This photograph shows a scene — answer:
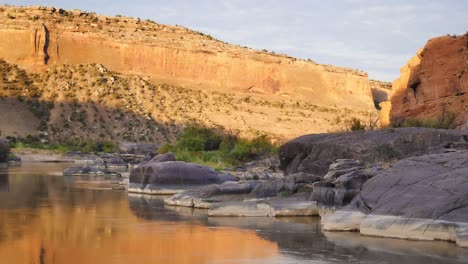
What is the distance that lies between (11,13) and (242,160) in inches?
2594

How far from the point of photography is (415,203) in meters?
15.4

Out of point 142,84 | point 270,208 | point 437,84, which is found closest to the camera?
point 270,208

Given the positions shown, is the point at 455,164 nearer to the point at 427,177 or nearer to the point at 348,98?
the point at 427,177

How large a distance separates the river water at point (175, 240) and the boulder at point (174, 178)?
14.2 ft

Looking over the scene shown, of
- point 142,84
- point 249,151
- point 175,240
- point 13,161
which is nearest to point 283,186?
point 175,240

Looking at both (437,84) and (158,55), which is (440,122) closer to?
(437,84)

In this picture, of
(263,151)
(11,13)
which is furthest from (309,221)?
(11,13)

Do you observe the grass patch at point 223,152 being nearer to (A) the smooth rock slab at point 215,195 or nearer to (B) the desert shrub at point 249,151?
(B) the desert shrub at point 249,151

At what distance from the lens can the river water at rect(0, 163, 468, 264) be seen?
13594 millimetres

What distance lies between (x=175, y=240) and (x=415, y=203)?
5114mm

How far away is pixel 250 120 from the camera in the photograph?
9731 cm

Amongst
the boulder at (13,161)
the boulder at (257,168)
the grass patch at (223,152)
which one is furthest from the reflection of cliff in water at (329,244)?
the boulder at (13,161)

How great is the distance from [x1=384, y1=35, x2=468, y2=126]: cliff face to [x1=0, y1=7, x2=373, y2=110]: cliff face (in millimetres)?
72505

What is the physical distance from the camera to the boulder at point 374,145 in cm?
2278
